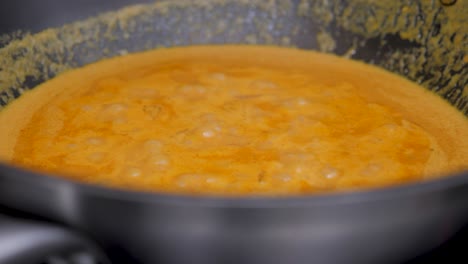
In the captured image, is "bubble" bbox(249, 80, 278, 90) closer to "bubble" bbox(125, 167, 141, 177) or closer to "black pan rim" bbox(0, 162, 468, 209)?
"bubble" bbox(125, 167, 141, 177)

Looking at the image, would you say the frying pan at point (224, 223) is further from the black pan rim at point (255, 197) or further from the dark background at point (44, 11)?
the dark background at point (44, 11)

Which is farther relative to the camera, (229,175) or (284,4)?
(284,4)

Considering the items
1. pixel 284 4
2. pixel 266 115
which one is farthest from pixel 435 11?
pixel 266 115

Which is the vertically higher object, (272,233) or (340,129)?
(272,233)

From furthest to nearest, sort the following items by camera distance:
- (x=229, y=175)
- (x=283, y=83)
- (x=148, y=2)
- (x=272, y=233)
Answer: (x=148, y=2) < (x=283, y=83) < (x=229, y=175) < (x=272, y=233)

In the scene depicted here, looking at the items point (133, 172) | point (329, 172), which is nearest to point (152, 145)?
point (133, 172)

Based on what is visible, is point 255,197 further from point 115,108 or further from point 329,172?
point 115,108

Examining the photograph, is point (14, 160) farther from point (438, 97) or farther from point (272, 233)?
point (438, 97)
